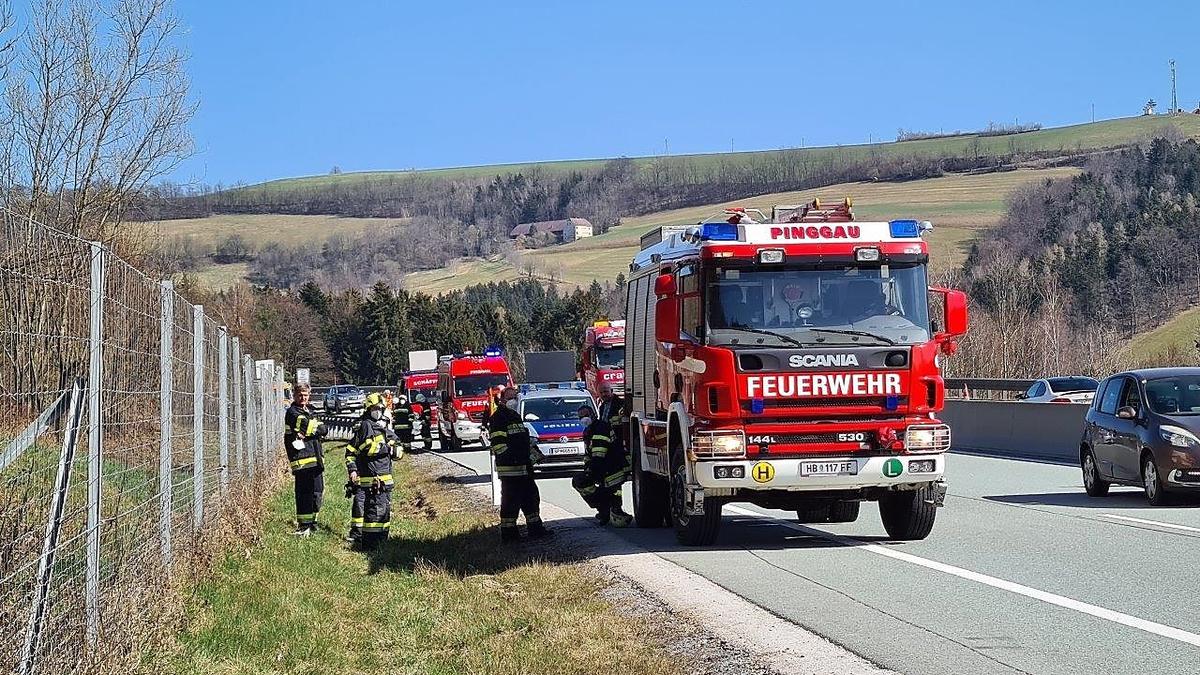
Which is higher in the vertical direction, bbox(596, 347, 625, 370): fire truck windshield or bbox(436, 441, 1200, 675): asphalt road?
bbox(596, 347, 625, 370): fire truck windshield

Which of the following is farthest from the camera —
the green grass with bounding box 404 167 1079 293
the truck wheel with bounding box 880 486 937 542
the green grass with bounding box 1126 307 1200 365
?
the green grass with bounding box 404 167 1079 293

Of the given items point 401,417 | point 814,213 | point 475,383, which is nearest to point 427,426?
point 475,383

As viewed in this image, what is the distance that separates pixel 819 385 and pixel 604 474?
432 centimetres

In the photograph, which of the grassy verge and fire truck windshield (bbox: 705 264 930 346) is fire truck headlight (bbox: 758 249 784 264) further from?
the grassy verge

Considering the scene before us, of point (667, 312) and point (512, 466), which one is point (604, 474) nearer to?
point (512, 466)

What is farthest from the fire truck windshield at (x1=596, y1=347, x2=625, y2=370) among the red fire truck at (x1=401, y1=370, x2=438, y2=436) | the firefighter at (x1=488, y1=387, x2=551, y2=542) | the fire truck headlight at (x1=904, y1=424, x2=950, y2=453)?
the fire truck headlight at (x1=904, y1=424, x2=950, y2=453)

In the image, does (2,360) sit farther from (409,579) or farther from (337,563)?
(337,563)

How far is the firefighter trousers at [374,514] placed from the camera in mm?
15484

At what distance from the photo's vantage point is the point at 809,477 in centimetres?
1275

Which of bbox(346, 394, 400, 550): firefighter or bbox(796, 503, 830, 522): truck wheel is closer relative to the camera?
bbox(346, 394, 400, 550): firefighter

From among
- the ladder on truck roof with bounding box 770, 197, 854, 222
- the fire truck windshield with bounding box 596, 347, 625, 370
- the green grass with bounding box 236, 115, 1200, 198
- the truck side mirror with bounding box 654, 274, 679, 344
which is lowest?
the fire truck windshield with bounding box 596, 347, 625, 370

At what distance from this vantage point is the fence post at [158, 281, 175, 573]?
973cm

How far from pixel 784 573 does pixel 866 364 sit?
6.94 ft

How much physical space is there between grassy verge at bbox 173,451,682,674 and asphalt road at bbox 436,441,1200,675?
1289 mm
